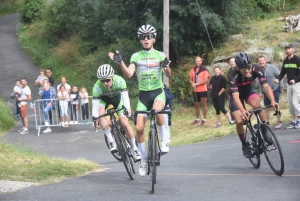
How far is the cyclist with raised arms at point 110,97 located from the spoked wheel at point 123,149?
0.44ft

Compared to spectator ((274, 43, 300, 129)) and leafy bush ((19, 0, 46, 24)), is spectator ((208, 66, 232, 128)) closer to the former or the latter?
spectator ((274, 43, 300, 129))

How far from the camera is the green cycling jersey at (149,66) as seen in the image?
997 cm

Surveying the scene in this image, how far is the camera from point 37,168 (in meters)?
10.7

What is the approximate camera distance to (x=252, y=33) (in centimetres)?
2522

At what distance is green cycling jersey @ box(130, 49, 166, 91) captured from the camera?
32.7 ft

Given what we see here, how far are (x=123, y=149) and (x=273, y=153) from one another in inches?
105

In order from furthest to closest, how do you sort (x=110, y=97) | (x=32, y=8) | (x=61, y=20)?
(x=32, y=8) < (x=61, y=20) < (x=110, y=97)

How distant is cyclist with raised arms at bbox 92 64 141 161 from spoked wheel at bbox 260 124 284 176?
2190 mm

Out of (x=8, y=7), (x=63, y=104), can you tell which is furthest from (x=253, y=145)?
(x=8, y=7)

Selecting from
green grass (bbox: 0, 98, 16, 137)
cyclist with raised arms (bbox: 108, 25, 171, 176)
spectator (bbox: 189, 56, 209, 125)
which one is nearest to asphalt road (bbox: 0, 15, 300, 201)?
cyclist with raised arms (bbox: 108, 25, 171, 176)

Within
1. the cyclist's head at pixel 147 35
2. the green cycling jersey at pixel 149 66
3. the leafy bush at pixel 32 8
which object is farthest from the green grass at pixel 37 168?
the leafy bush at pixel 32 8

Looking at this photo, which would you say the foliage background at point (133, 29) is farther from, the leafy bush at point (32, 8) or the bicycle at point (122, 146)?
the bicycle at point (122, 146)

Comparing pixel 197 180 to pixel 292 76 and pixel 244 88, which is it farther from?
pixel 292 76

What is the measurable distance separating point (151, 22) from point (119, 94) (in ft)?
42.9
